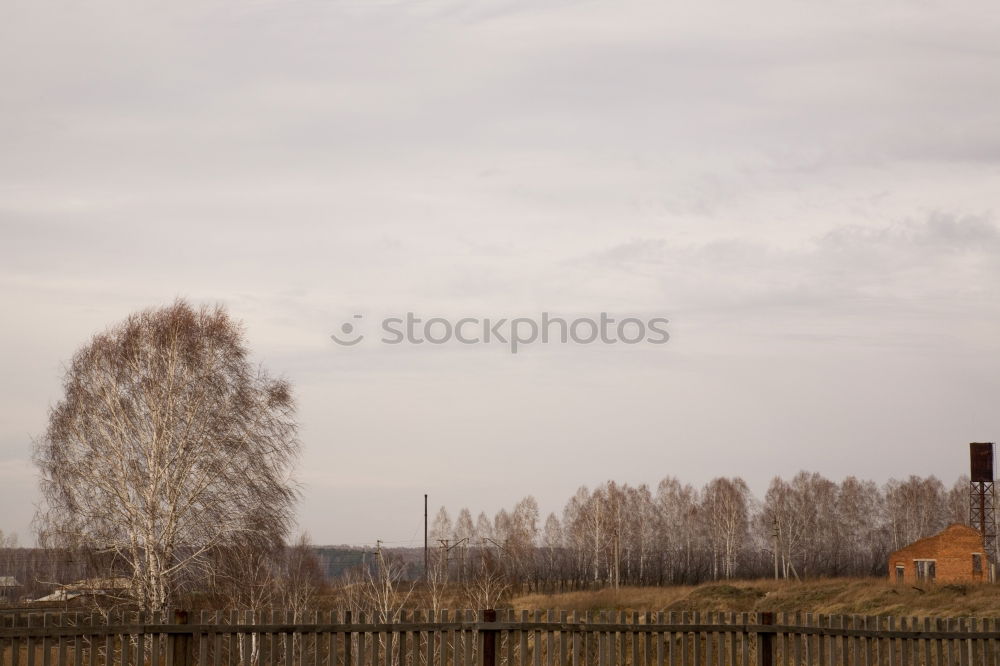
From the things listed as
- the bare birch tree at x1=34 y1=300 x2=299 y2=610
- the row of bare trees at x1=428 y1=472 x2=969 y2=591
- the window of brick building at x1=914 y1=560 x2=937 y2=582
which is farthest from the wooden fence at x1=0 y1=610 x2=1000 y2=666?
the row of bare trees at x1=428 y1=472 x2=969 y2=591

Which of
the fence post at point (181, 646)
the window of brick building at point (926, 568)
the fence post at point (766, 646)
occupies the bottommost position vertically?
the window of brick building at point (926, 568)

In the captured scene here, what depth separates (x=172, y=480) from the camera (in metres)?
26.5

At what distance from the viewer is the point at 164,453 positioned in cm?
2639

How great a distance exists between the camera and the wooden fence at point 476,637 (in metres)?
10.2

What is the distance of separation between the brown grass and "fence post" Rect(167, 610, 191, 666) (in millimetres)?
24416

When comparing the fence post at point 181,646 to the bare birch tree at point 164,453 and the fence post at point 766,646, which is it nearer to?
the fence post at point 766,646

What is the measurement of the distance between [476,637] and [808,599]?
34.4 m

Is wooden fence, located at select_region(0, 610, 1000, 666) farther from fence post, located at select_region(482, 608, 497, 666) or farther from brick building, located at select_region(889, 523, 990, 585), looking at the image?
brick building, located at select_region(889, 523, 990, 585)

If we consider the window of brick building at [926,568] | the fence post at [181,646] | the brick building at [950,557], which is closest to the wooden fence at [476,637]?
the fence post at [181,646]

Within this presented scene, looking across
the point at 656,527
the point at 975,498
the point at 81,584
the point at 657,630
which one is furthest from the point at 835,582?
the point at 656,527

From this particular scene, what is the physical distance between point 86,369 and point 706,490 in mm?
91207

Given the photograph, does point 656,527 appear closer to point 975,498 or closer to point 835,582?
point 975,498

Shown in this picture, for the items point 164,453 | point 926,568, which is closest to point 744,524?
point 926,568

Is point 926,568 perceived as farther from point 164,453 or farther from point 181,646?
point 181,646
